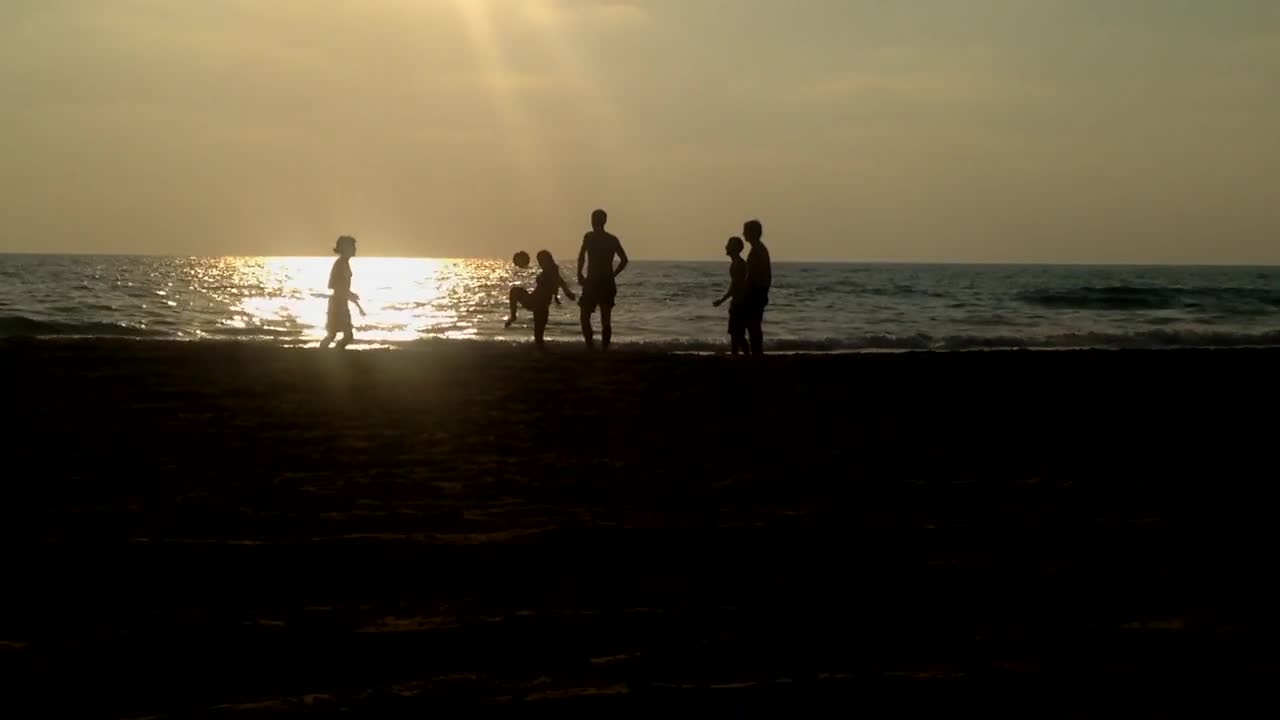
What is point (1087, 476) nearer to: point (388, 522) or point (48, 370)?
point (388, 522)

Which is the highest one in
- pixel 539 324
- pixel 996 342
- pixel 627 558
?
pixel 539 324

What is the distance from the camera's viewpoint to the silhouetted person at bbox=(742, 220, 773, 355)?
1410 centimetres

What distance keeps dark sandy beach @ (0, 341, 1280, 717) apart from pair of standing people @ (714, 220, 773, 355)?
4416 mm

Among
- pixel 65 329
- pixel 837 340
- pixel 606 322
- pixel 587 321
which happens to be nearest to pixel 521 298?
pixel 587 321

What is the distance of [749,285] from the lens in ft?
48.0

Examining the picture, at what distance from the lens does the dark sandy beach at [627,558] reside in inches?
135

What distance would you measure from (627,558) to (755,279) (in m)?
9.88

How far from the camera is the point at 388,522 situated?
550cm

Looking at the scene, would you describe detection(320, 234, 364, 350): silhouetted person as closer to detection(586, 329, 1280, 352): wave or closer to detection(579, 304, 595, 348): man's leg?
detection(579, 304, 595, 348): man's leg

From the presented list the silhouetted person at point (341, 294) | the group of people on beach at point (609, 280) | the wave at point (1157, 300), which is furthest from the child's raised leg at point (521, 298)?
the wave at point (1157, 300)

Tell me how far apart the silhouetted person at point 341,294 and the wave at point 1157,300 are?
32191 millimetres

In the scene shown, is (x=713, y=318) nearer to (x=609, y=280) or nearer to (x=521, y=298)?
(x=521, y=298)

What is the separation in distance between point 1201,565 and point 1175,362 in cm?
1168

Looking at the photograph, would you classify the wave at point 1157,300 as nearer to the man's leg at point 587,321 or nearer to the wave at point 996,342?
the wave at point 996,342
